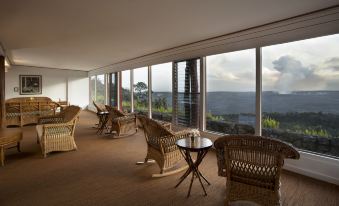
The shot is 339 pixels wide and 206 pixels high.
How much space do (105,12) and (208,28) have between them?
1927 mm

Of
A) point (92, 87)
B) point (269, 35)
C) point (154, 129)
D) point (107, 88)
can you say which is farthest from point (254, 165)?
point (92, 87)

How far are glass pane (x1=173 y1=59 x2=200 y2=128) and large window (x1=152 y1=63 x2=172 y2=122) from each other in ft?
2.10

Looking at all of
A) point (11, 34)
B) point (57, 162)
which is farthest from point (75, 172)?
point (11, 34)

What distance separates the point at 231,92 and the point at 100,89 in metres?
8.64

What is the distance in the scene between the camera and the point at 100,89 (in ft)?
37.4

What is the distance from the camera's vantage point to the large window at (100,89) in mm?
10930

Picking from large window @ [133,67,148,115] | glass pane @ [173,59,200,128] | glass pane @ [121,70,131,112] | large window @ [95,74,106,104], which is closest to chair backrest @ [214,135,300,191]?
glass pane @ [173,59,200,128]

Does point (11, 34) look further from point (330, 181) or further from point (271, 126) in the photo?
point (330, 181)

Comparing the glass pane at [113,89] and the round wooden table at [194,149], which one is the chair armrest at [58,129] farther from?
the glass pane at [113,89]

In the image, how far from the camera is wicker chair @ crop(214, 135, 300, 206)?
1945 mm

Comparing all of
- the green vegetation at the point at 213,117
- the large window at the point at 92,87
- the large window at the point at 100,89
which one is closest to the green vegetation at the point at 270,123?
the green vegetation at the point at 213,117

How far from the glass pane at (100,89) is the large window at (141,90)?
3.56 meters

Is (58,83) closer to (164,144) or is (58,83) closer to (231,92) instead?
(231,92)

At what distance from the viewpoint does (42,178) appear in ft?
10.2
